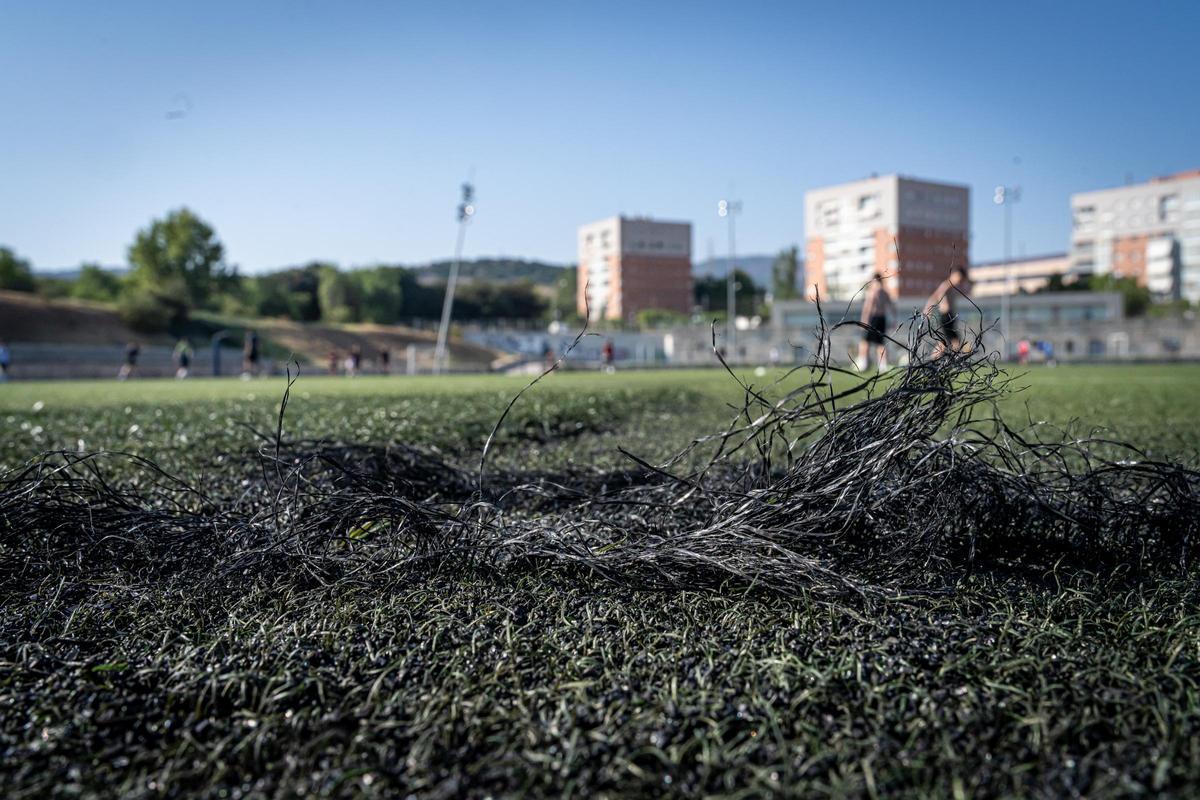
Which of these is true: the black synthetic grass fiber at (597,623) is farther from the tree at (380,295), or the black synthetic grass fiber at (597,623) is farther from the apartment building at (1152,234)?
the apartment building at (1152,234)

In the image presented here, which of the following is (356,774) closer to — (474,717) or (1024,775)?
(474,717)

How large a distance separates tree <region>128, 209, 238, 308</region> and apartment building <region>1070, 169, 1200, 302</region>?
391ft

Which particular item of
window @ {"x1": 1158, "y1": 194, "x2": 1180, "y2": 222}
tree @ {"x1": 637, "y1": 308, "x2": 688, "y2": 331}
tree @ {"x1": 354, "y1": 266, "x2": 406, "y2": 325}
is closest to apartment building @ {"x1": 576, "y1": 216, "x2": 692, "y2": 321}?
tree @ {"x1": 637, "y1": 308, "x2": 688, "y2": 331}

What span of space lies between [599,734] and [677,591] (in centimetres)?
84

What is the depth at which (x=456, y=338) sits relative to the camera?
9931 centimetres

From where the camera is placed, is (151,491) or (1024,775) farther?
(151,491)

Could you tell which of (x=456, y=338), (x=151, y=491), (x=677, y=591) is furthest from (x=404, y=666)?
(x=456, y=338)

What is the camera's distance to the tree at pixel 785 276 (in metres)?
128

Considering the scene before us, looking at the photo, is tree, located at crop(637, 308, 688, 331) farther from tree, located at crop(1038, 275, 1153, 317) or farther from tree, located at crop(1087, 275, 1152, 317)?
tree, located at crop(1087, 275, 1152, 317)

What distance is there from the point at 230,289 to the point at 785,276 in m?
85.0

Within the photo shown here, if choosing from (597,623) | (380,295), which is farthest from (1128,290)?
(597,623)

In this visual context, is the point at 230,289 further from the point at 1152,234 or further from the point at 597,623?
the point at 1152,234

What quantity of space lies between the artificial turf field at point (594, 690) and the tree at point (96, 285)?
343ft

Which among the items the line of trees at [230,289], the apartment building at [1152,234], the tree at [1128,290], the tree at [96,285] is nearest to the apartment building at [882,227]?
the tree at [1128,290]
